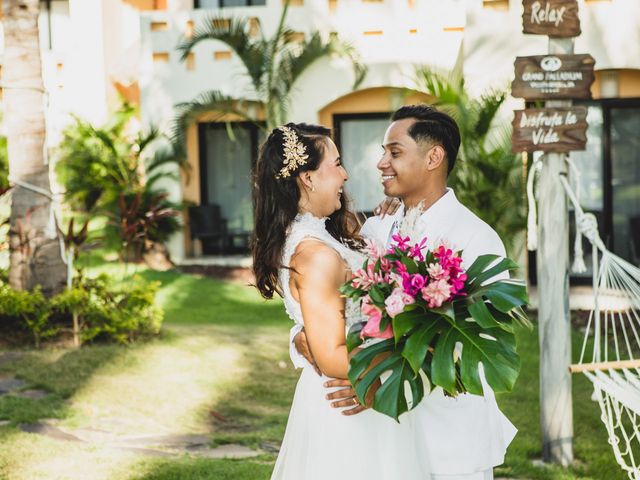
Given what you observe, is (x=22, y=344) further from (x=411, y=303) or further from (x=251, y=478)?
(x=411, y=303)

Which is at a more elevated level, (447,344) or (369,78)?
(369,78)

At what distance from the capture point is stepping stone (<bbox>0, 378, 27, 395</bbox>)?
6.50 meters

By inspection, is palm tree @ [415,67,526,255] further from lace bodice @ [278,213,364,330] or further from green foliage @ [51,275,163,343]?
lace bodice @ [278,213,364,330]

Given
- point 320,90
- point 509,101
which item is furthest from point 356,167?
point 509,101

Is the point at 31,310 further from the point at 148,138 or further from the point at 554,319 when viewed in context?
the point at 148,138

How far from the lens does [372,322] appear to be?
8.54 feet

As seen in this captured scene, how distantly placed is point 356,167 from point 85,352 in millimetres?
6750

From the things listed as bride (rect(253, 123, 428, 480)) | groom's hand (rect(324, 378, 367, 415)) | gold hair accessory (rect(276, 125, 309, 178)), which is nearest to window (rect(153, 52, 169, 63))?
bride (rect(253, 123, 428, 480))

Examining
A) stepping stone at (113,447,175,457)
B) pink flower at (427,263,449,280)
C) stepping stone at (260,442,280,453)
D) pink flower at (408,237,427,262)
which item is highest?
pink flower at (408,237,427,262)

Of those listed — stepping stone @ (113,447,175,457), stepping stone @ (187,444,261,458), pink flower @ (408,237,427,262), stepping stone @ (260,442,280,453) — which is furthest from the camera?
stepping stone @ (260,442,280,453)

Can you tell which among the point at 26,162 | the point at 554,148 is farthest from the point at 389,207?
the point at 26,162

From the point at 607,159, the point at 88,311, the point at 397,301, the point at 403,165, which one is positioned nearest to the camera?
the point at 397,301

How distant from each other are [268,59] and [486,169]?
3697 mm

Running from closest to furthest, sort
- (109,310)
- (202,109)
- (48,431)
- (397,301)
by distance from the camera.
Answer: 1. (397,301)
2. (48,431)
3. (109,310)
4. (202,109)
